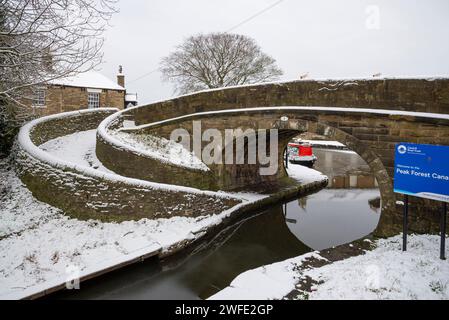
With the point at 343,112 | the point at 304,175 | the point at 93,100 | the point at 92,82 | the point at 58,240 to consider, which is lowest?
the point at 58,240

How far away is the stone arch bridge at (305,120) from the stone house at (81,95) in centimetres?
1059

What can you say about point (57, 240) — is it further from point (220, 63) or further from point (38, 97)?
point (220, 63)

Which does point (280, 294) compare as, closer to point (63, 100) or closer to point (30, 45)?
point (30, 45)

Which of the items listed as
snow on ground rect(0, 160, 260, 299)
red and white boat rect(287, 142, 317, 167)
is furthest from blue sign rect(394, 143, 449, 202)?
red and white boat rect(287, 142, 317, 167)

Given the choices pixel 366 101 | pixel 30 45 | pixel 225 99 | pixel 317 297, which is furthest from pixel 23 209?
pixel 366 101

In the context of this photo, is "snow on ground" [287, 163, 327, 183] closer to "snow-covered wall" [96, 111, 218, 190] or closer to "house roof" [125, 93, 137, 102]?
"snow-covered wall" [96, 111, 218, 190]

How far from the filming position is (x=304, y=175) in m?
17.0

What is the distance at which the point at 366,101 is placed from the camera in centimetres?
786

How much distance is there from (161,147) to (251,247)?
5436 millimetres

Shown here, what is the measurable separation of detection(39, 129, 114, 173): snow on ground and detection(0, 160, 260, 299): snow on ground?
7.19ft

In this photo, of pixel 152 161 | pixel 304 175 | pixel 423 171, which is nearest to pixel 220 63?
pixel 304 175

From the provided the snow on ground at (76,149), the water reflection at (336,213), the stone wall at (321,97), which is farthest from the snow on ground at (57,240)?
the stone wall at (321,97)

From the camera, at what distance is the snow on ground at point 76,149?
11.2 metres
